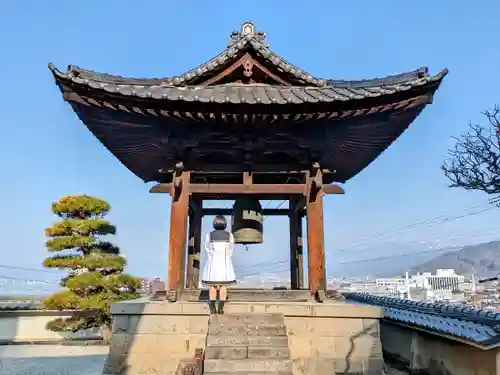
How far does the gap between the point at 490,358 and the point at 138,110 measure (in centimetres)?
660

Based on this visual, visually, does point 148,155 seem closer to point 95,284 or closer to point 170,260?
point 170,260

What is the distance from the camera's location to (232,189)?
26.6 ft

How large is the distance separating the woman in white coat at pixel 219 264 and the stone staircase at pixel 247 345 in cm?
35

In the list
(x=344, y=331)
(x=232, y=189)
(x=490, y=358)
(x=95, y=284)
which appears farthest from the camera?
(x=95, y=284)

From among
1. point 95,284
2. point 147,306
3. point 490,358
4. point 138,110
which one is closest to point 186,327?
point 147,306

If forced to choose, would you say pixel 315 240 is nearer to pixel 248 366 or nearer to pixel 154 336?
pixel 248 366

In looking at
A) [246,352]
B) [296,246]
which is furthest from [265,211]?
[246,352]

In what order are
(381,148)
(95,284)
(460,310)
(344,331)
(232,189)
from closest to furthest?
(344,331) → (460,310) → (232,189) → (381,148) → (95,284)

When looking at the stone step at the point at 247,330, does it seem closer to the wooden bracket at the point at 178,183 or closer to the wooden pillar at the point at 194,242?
the wooden bracket at the point at 178,183

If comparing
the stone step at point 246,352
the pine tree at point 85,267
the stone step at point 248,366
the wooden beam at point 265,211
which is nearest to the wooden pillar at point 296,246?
the wooden beam at point 265,211

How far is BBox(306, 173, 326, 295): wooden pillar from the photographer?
7.58 metres

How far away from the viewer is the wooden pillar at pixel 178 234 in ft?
25.1

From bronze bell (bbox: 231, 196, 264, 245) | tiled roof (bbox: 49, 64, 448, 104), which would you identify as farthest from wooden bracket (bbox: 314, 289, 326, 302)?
tiled roof (bbox: 49, 64, 448, 104)

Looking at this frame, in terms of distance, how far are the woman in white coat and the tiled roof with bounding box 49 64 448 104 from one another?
7.45 ft
